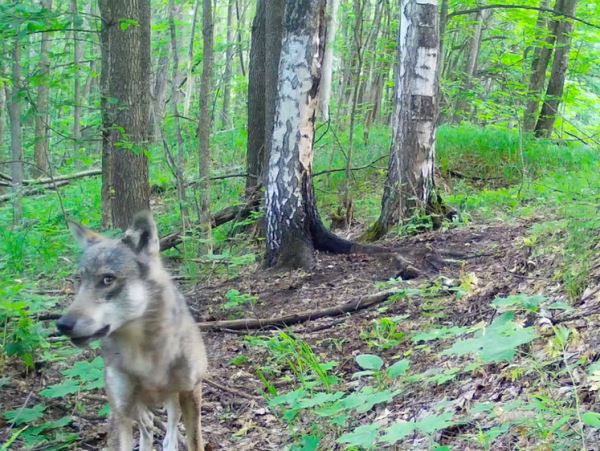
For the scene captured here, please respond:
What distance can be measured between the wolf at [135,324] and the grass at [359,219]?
0.69 meters

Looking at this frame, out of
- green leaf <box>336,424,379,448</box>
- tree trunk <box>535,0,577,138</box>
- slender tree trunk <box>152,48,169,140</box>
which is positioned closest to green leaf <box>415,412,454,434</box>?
green leaf <box>336,424,379,448</box>

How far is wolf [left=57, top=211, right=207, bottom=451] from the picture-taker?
3.90m

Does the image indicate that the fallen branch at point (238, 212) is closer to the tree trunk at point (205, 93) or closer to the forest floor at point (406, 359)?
the tree trunk at point (205, 93)

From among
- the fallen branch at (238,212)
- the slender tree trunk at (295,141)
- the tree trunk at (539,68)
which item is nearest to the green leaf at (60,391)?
the slender tree trunk at (295,141)

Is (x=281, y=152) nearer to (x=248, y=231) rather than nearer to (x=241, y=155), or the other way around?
(x=248, y=231)

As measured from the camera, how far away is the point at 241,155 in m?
15.9

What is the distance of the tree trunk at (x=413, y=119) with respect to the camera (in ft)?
30.7

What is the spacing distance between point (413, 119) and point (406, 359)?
16.7 ft

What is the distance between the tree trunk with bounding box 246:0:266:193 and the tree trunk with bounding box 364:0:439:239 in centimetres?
289

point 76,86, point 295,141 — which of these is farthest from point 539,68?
point 76,86

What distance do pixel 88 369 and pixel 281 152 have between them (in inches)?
174

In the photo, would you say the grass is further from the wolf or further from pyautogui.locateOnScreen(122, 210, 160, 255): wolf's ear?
pyautogui.locateOnScreen(122, 210, 160, 255): wolf's ear

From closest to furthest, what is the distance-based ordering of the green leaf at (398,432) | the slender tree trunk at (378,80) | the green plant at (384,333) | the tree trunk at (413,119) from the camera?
the green leaf at (398,432)
the green plant at (384,333)
the tree trunk at (413,119)
the slender tree trunk at (378,80)

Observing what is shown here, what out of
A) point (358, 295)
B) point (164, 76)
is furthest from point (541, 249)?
point (164, 76)
